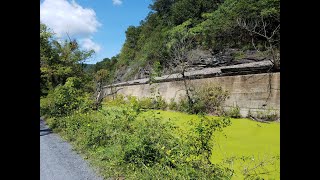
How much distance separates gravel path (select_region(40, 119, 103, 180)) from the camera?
294 centimetres

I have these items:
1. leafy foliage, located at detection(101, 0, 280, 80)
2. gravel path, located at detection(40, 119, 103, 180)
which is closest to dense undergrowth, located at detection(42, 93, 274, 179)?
gravel path, located at detection(40, 119, 103, 180)

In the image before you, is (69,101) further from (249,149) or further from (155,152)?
(249,149)

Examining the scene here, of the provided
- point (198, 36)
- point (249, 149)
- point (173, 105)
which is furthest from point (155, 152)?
point (198, 36)

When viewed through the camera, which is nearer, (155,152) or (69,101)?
(155,152)

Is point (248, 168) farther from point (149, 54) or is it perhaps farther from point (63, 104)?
point (149, 54)

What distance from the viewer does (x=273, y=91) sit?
6.89m

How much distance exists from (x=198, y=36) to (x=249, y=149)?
33.5 ft

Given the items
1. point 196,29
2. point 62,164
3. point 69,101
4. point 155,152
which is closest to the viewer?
point 155,152

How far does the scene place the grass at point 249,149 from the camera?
9.55ft

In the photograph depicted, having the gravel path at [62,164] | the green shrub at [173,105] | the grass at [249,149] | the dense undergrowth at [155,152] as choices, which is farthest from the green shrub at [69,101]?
the green shrub at [173,105]

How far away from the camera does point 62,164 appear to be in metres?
3.35

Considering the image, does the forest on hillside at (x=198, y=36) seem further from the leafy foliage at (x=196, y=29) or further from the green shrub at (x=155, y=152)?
the green shrub at (x=155, y=152)
